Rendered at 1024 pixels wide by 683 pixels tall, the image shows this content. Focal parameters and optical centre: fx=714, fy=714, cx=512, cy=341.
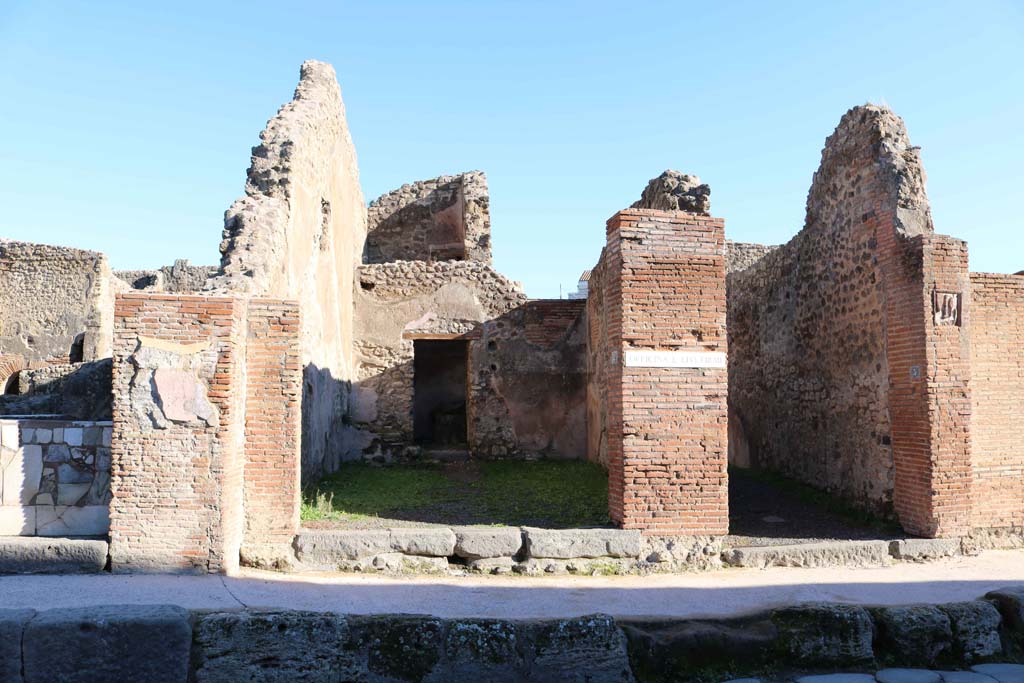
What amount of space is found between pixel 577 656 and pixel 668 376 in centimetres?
274

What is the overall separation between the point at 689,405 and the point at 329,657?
3669 mm

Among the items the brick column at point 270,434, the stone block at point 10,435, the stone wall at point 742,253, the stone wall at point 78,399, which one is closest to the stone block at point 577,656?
the brick column at point 270,434

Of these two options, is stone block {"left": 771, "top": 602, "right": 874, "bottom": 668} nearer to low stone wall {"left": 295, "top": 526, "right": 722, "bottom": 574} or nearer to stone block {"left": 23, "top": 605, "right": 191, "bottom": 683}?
low stone wall {"left": 295, "top": 526, "right": 722, "bottom": 574}

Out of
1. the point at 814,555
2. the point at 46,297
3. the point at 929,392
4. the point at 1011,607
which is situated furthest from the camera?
the point at 46,297

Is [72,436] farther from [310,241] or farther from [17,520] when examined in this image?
[310,241]

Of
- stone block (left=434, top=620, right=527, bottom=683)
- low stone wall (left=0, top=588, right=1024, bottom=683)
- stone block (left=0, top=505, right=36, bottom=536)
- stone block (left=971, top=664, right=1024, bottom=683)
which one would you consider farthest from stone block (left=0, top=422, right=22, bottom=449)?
stone block (left=971, top=664, right=1024, bottom=683)

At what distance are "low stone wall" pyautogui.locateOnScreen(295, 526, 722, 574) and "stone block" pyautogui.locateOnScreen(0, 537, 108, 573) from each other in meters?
1.49

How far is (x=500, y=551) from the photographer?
20.1ft

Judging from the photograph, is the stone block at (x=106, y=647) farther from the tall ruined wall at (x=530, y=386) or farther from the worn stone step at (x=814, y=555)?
the tall ruined wall at (x=530, y=386)

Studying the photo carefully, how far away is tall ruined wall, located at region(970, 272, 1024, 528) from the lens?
7.19 m

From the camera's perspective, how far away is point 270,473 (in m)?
5.94

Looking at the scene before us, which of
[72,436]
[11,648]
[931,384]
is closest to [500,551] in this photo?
[11,648]

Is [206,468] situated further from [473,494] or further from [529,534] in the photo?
[473,494]

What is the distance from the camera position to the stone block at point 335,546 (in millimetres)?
5887
